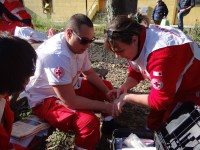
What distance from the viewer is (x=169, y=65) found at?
2209 mm

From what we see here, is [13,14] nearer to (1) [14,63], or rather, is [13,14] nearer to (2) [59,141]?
(2) [59,141]

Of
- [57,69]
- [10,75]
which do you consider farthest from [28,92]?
[10,75]

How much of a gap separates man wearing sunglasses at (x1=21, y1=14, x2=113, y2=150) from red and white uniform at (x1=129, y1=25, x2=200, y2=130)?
1.93 ft

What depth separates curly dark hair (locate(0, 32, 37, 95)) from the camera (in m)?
1.59

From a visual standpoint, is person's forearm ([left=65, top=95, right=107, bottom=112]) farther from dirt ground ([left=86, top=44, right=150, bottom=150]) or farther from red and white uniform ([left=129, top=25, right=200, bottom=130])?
red and white uniform ([left=129, top=25, right=200, bottom=130])

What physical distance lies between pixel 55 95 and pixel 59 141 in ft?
1.53

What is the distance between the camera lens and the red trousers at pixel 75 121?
2594 millimetres

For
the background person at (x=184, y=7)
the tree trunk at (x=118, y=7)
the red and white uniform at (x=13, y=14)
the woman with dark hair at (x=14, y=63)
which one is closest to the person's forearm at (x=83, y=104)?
the woman with dark hair at (x=14, y=63)

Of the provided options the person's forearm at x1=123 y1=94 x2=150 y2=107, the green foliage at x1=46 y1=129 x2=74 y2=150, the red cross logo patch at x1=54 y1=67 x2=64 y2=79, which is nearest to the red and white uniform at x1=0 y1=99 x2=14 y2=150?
the red cross logo patch at x1=54 y1=67 x2=64 y2=79

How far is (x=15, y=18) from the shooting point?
4930 mm

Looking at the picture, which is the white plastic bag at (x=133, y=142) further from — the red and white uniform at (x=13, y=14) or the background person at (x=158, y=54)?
the red and white uniform at (x=13, y=14)

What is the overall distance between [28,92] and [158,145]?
1.51 meters

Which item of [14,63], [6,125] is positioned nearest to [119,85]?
[6,125]

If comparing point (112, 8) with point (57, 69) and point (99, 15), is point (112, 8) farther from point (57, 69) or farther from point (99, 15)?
point (99, 15)
